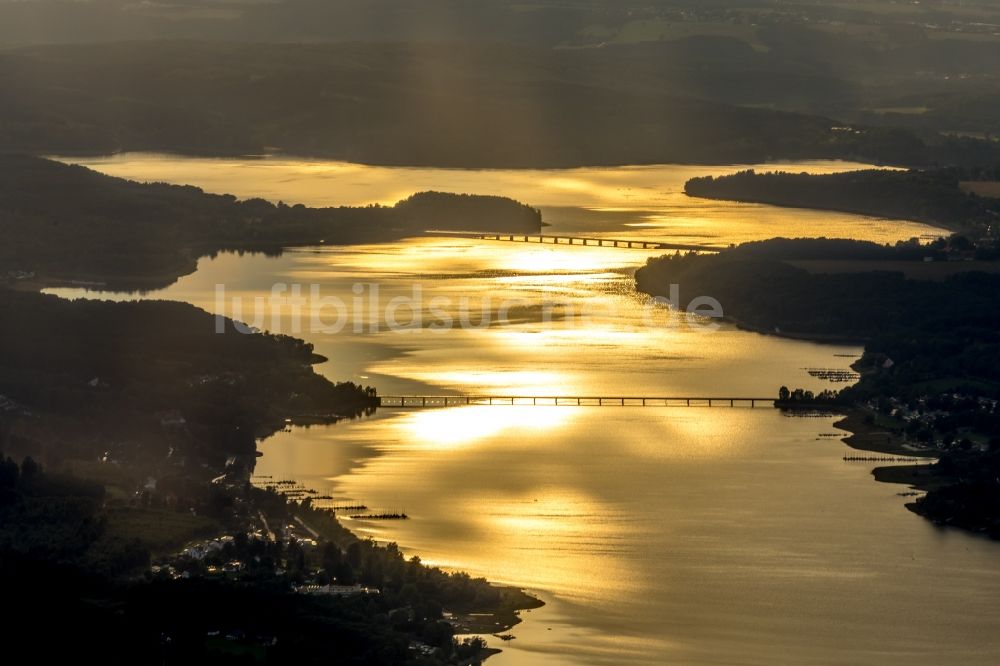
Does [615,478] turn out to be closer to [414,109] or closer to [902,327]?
[902,327]

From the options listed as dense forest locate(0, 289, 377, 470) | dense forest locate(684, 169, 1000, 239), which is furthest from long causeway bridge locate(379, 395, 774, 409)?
dense forest locate(684, 169, 1000, 239)

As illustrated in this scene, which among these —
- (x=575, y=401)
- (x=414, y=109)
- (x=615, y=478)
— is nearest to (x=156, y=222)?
(x=575, y=401)

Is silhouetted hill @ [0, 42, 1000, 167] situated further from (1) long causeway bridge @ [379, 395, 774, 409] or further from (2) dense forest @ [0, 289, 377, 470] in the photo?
(1) long causeway bridge @ [379, 395, 774, 409]

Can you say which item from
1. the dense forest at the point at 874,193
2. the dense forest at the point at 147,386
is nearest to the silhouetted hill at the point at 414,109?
the dense forest at the point at 874,193

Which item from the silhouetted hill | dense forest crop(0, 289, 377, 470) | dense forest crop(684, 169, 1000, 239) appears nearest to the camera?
dense forest crop(0, 289, 377, 470)

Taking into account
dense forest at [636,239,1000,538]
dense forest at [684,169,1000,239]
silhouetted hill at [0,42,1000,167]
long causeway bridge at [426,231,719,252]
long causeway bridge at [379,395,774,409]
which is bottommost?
long causeway bridge at [379,395,774,409]

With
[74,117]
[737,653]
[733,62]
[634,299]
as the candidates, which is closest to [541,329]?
[634,299]

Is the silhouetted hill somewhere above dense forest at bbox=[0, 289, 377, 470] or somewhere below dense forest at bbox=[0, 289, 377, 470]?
above

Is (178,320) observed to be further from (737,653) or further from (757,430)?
(737,653)
